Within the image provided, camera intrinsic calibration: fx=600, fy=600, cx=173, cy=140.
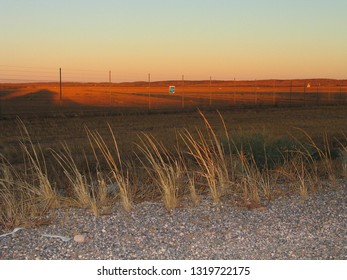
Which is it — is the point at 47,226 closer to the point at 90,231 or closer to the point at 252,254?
the point at 90,231

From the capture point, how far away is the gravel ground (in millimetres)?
5973

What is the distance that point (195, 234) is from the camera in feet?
21.3

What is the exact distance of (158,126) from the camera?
23.1 m

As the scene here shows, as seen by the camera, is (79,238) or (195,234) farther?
(195,234)

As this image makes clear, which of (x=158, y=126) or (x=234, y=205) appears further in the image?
(x=158, y=126)

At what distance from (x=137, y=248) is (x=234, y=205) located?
6.27 ft

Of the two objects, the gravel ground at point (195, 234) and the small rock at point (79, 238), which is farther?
the small rock at point (79, 238)

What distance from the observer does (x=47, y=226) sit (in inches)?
268

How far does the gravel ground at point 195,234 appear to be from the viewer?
597 cm

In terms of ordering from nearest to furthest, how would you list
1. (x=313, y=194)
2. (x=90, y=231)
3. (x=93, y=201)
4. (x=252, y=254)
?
(x=252, y=254), (x=90, y=231), (x=93, y=201), (x=313, y=194)

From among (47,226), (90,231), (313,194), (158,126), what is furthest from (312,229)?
(158,126)

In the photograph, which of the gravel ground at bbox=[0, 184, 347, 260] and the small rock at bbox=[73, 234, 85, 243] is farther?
the small rock at bbox=[73, 234, 85, 243]

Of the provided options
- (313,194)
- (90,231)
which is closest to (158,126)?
(313,194)

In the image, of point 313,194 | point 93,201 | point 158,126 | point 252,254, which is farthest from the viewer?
point 158,126
